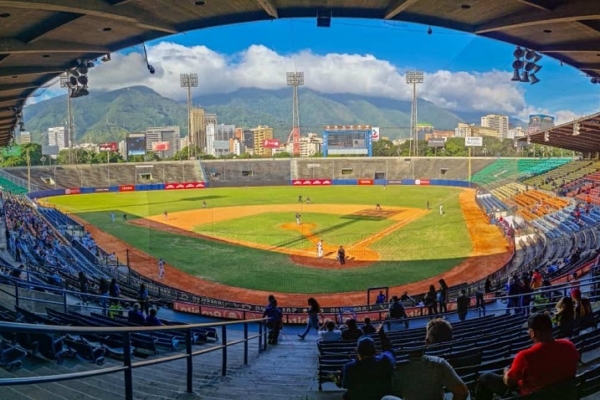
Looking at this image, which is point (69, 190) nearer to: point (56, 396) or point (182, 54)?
point (182, 54)

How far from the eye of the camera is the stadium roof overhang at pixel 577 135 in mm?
31450

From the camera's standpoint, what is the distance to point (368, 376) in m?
3.56

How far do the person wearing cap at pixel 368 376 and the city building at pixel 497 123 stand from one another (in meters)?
62.0

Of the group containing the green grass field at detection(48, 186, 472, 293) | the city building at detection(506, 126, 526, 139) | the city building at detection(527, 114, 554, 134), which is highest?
the city building at detection(527, 114, 554, 134)

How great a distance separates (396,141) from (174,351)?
228 ft

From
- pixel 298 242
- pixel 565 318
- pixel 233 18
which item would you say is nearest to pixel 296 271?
pixel 298 242

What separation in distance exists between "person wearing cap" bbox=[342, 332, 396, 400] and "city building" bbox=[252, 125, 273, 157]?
5894 centimetres

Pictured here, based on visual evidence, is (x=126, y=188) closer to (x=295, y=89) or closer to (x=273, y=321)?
(x=295, y=89)

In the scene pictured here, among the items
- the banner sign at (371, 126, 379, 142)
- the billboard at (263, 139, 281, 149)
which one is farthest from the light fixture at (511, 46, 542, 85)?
the banner sign at (371, 126, 379, 142)

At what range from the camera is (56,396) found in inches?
149

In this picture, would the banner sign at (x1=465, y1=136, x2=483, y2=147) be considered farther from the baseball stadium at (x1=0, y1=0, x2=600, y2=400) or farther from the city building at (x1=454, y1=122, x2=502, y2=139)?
the baseball stadium at (x1=0, y1=0, x2=600, y2=400)

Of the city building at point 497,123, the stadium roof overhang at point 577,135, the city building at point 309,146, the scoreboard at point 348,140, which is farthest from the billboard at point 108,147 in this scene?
the stadium roof overhang at point 577,135

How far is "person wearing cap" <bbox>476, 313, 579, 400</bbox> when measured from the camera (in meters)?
3.27

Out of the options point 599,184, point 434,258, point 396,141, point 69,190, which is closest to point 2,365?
point 434,258
